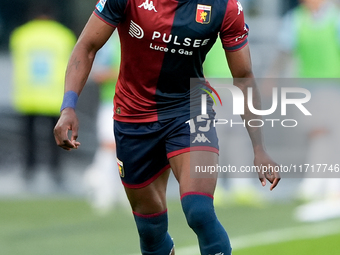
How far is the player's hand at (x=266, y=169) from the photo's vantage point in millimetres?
4926

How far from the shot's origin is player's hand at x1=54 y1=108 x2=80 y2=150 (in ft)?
14.8

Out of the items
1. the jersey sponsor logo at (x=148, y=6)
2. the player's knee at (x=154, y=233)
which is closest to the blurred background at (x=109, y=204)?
the player's knee at (x=154, y=233)

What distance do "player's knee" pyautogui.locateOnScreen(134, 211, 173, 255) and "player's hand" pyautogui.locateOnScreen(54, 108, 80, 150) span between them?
45.4 inches

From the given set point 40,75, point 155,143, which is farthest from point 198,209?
point 40,75

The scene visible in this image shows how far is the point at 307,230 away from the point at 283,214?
2.88 feet

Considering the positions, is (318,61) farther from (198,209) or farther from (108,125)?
(198,209)

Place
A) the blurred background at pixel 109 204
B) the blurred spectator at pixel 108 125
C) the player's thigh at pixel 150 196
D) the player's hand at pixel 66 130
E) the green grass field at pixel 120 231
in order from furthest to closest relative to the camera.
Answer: the blurred spectator at pixel 108 125, the blurred background at pixel 109 204, the green grass field at pixel 120 231, the player's thigh at pixel 150 196, the player's hand at pixel 66 130

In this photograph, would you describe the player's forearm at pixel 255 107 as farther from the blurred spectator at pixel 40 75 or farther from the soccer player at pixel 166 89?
the blurred spectator at pixel 40 75

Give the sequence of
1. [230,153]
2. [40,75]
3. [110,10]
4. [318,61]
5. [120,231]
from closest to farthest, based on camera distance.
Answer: [110,10]
[120,231]
[318,61]
[230,153]
[40,75]

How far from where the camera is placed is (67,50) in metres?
11.1

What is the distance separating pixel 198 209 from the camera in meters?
4.71

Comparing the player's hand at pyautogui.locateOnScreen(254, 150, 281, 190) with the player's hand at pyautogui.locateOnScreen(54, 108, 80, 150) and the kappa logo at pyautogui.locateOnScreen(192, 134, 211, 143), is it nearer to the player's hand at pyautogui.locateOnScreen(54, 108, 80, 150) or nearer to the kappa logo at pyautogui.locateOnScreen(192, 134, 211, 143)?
the kappa logo at pyautogui.locateOnScreen(192, 134, 211, 143)

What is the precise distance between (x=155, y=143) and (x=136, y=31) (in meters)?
0.79

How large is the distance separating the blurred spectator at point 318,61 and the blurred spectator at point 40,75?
127 inches
